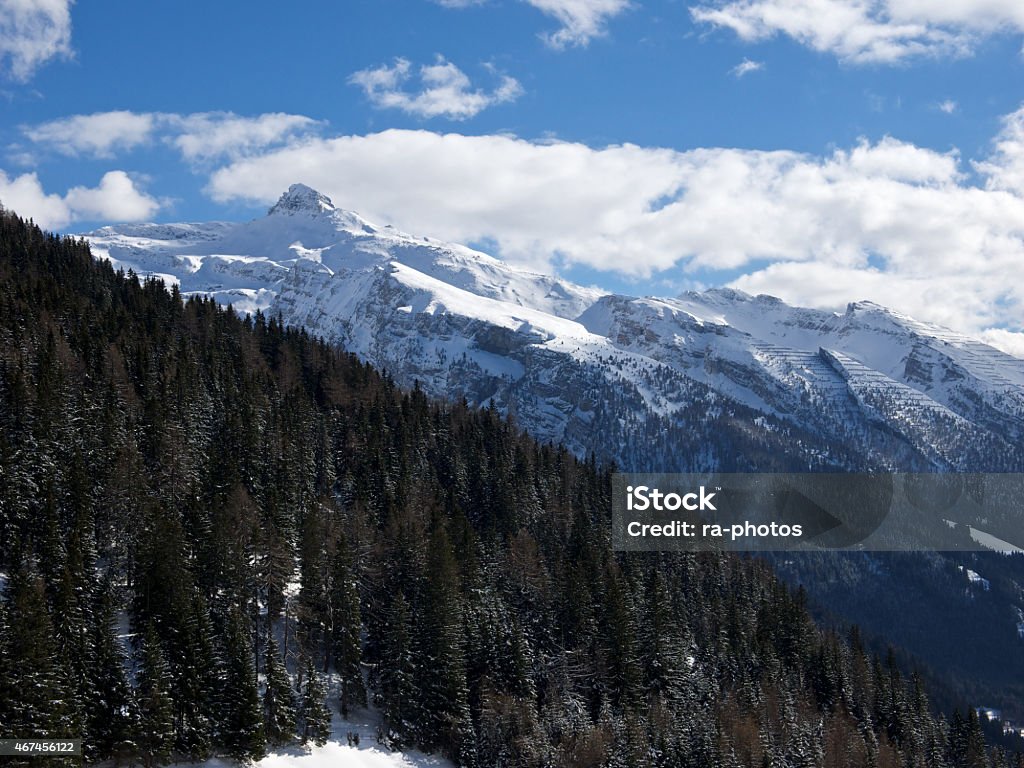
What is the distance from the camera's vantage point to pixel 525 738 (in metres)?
84.4

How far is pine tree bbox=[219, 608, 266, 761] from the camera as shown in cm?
7012

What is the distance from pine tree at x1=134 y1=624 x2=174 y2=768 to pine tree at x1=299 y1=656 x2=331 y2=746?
1188 centimetres

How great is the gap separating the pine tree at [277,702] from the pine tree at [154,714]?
8682mm

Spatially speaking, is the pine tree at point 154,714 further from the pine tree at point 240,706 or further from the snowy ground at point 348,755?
the pine tree at point 240,706

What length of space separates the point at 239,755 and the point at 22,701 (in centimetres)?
1608

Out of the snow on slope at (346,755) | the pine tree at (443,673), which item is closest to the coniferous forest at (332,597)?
the pine tree at (443,673)

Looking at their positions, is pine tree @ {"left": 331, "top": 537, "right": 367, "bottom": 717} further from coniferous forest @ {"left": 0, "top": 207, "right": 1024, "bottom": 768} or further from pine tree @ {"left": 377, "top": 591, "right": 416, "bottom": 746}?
pine tree @ {"left": 377, "top": 591, "right": 416, "bottom": 746}

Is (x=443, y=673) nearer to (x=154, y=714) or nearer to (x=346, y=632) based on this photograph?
(x=346, y=632)

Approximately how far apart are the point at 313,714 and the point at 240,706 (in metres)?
7.36

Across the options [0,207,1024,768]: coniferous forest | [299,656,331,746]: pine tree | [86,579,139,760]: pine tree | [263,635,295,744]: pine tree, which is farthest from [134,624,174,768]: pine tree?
[299,656,331,746]: pine tree

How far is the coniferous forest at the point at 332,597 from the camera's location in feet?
232

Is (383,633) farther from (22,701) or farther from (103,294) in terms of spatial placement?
(103,294)

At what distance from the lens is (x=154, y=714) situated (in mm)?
65625

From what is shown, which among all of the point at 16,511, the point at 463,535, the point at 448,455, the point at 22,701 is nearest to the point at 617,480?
the point at 448,455
